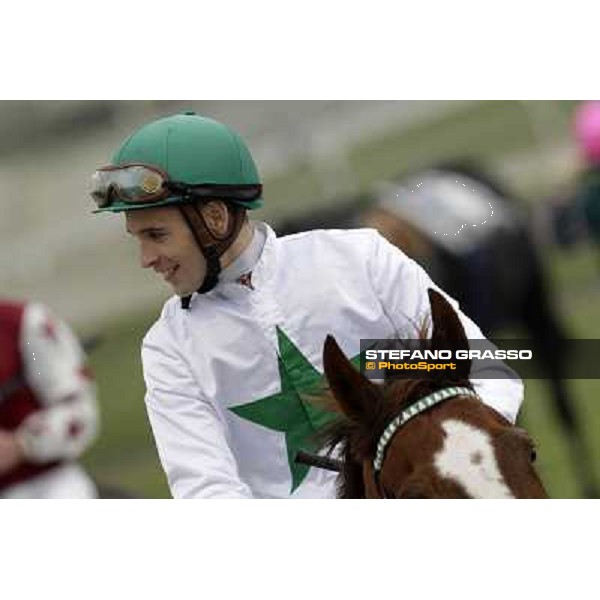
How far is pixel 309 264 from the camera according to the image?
3512 millimetres

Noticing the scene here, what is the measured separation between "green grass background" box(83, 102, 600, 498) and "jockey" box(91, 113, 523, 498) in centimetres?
8

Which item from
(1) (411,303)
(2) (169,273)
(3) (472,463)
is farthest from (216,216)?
(3) (472,463)

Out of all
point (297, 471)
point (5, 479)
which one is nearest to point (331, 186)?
point (297, 471)

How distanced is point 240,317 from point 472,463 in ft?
2.42

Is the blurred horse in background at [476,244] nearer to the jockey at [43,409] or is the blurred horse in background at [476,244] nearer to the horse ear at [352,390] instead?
the horse ear at [352,390]

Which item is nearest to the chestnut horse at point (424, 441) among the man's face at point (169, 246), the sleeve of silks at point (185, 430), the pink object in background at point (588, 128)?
the sleeve of silks at point (185, 430)

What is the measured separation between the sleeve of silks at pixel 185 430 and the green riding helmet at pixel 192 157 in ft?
1.15

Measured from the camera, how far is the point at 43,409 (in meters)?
3.68

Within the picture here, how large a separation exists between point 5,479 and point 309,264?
2.93ft

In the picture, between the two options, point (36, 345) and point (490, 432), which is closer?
point (490, 432)

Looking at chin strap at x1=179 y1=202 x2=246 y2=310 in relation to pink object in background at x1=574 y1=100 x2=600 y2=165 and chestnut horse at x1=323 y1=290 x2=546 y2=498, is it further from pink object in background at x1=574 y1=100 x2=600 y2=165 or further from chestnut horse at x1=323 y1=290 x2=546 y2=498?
pink object in background at x1=574 y1=100 x2=600 y2=165

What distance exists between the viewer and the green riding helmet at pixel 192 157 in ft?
11.1

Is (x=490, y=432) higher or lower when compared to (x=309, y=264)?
lower

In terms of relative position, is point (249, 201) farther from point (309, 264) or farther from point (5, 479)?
point (5, 479)
